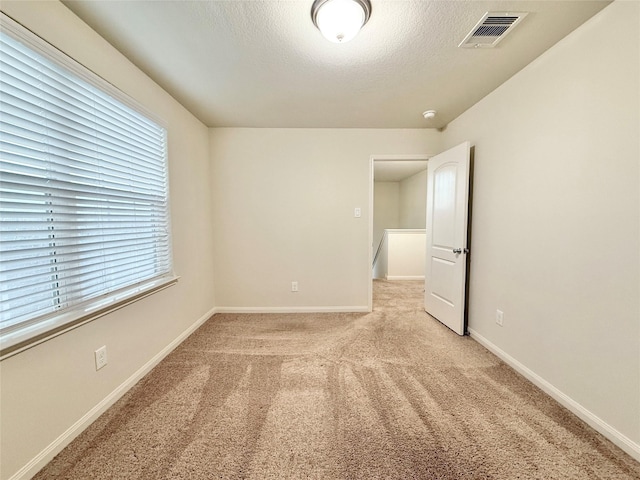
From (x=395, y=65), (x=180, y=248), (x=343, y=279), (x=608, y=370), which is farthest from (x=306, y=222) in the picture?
(x=608, y=370)

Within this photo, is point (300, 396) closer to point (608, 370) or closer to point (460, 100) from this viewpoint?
point (608, 370)

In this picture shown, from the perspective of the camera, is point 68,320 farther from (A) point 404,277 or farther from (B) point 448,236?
(A) point 404,277

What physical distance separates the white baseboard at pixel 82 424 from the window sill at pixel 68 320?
0.53 m

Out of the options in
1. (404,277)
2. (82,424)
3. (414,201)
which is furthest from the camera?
(414,201)

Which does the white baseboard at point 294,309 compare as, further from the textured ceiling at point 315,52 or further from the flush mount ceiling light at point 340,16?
the flush mount ceiling light at point 340,16

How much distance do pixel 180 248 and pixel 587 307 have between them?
3.06m

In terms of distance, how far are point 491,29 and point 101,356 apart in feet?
9.93

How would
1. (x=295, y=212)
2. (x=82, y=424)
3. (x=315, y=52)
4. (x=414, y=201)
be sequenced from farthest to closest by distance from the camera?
1. (x=414, y=201)
2. (x=295, y=212)
3. (x=315, y=52)
4. (x=82, y=424)

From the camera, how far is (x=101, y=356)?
4.76ft

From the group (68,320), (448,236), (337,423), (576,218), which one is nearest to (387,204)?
(448,236)

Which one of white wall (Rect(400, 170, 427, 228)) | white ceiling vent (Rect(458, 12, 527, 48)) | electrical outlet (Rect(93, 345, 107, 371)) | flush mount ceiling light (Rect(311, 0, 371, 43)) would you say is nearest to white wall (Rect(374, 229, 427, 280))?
white wall (Rect(400, 170, 427, 228))

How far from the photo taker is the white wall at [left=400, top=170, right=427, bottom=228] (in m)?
5.33

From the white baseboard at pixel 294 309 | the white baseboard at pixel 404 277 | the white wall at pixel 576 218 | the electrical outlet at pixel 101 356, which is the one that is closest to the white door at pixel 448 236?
the white wall at pixel 576 218

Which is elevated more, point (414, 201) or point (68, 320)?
point (414, 201)
